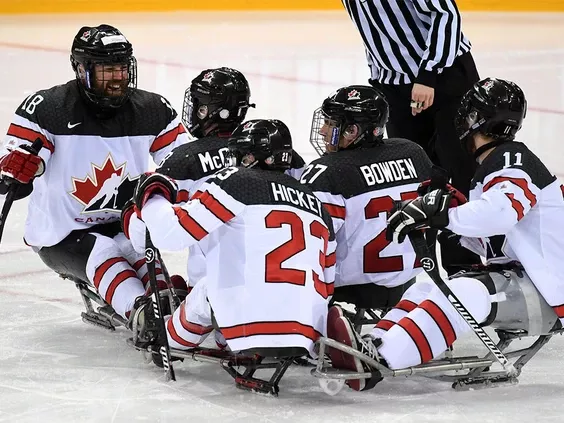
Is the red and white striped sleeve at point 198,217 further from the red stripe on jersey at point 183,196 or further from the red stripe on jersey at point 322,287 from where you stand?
the red stripe on jersey at point 183,196

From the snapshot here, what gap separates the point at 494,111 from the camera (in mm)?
3621

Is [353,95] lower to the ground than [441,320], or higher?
higher

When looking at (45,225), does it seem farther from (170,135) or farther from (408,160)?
(408,160)

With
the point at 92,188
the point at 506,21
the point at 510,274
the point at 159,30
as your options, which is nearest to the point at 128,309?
the point at 92,188

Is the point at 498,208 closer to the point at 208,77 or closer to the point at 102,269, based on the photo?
the point at 208,77

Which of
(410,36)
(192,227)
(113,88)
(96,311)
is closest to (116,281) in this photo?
(96,311)

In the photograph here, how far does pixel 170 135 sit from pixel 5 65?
564 cm

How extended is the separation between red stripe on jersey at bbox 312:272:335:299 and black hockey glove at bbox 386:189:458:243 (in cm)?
25

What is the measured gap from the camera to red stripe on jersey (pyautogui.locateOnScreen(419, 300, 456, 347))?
344 centimetres

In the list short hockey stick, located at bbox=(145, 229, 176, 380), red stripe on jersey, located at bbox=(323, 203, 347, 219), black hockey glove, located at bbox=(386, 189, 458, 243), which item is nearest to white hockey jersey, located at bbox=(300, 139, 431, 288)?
red stripe on jersey, located at bbox=(323, 203, 347, 219)

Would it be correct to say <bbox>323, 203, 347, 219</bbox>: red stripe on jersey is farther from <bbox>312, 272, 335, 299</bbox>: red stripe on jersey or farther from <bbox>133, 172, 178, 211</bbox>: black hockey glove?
<bbox>133, 172, 178, 211</bbox>: black hockey glove

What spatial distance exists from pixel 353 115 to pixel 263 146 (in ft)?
1.43

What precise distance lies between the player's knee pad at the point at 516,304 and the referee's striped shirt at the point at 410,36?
1149mm

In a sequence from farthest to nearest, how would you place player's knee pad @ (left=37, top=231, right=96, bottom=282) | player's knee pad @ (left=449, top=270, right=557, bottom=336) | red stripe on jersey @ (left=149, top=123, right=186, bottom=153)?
red stripe on jersey @ (left=149, top=123, right=186, bottom=153), player's knee pad @ (left=37, top=231, right=96, bottom=282), player's knee pad @ (left=449, top=270, right=557, bottom=336)
